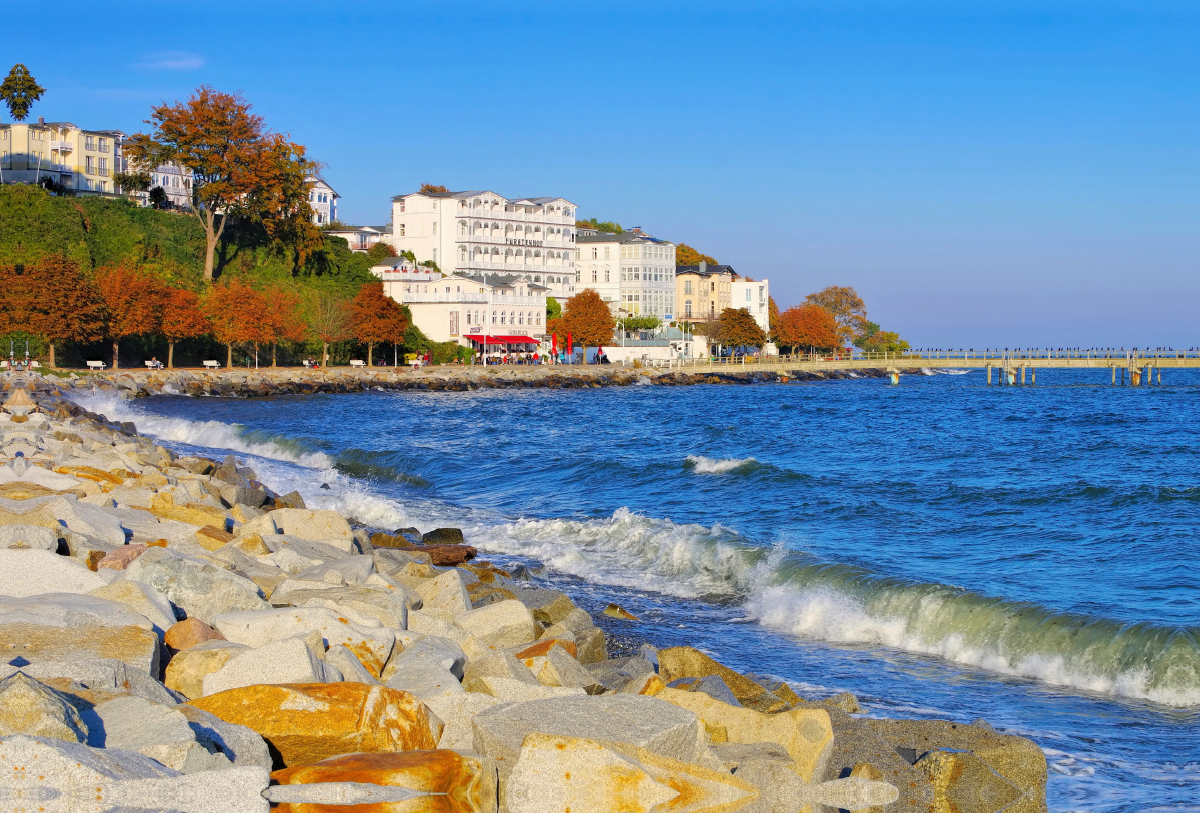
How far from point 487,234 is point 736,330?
28.1m

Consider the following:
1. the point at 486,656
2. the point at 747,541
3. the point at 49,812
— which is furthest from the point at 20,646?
the point at 747,541

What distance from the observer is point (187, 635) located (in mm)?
6352

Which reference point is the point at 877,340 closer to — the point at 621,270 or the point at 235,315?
the point at 621,270

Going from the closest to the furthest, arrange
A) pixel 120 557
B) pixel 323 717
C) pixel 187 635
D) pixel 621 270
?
pixel 323 717 < pixel 187 635 < pixel 120 557 < pixel 621 270

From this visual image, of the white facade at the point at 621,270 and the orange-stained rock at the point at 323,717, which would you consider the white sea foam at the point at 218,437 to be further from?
the white facade at the point at 621,270

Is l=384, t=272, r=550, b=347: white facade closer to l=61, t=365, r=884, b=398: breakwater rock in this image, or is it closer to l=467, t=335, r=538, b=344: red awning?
l=467, t=335, r=538, b=344: red awning

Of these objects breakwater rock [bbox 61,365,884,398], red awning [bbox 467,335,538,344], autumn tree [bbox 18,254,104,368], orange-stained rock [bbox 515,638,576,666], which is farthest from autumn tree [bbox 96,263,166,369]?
orange-stained rock [bbox 515,638,576,666]

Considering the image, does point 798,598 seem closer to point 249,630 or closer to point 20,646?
point 249,630

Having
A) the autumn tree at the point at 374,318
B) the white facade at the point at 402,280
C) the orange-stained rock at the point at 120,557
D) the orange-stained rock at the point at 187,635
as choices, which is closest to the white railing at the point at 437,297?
the white facade at the point at 402,280

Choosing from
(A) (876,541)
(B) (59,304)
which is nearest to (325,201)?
(B) (59,304)

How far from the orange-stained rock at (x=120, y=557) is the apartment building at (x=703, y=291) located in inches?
4335

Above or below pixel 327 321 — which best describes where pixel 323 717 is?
below

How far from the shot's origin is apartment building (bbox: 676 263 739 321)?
118 m

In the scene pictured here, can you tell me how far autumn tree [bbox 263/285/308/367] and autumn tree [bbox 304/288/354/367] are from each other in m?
1.18
